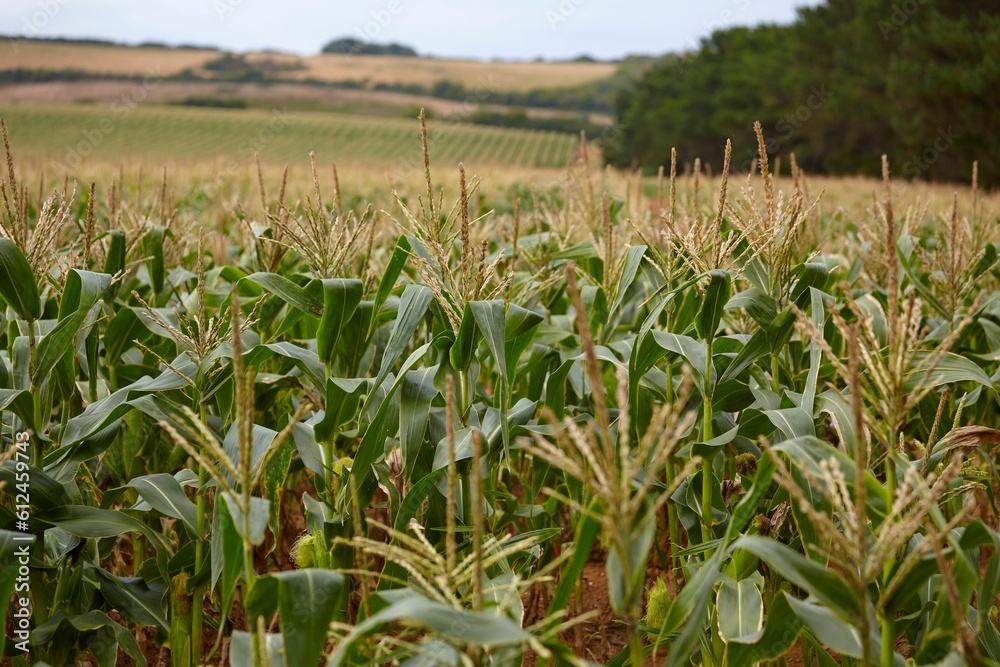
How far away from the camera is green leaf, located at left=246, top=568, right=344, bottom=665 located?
4.06ft

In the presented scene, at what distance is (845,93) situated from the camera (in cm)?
2819

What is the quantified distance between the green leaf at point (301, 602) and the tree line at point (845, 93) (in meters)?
13.6

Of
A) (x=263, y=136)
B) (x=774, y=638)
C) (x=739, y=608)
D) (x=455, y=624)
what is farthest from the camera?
(x=263, y=136)

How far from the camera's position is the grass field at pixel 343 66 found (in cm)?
6238

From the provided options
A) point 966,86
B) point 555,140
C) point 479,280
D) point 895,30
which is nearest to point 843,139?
point 895,30

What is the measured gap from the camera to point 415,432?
1963 millimetres

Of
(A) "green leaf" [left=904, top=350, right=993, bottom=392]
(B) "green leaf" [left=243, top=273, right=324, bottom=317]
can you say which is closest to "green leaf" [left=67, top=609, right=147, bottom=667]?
(B) "green leaf" [left=243, top=273, right=324, bottom=317]

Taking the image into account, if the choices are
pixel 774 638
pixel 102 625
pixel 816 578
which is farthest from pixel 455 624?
pixel 102 625

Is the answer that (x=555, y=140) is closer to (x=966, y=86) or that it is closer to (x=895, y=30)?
(x=895, y=30)

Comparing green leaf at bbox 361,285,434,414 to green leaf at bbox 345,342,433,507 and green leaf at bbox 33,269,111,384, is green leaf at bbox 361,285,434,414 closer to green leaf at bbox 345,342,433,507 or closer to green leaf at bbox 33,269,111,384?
green leaf at bbox 345,342,433,507

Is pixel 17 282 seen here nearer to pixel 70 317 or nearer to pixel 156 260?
pixel 70 317

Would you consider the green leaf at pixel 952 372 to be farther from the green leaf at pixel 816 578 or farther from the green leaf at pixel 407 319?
the green leaf at pixel 407 319

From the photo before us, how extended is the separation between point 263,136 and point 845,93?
101ft

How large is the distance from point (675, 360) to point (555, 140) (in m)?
59.3
